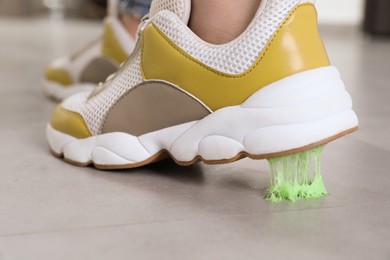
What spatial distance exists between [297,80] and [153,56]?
0.25 metres

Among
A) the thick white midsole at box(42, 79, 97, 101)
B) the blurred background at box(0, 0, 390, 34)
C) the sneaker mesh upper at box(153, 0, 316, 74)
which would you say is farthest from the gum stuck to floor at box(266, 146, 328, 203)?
the blurred background at box(0, 0, 390, 34)

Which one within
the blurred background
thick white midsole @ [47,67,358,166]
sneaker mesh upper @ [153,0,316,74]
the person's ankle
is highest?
sneaker mesh upper @ [153,0,316,74]

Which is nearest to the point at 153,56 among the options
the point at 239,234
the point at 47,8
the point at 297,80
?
the point at 297,80

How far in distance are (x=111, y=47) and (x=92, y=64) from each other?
0.09 metres

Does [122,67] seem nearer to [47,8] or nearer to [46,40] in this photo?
[46,40]

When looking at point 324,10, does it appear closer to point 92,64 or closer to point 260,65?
point 92,64

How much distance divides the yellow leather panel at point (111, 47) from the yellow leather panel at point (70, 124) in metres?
0.51

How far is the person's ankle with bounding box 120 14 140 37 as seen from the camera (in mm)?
1752

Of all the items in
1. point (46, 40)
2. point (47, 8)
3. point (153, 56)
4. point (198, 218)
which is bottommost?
point (47, 8)

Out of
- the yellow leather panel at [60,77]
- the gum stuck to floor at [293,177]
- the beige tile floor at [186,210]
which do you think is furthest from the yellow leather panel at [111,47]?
the gum stuck to floor at [293,177]

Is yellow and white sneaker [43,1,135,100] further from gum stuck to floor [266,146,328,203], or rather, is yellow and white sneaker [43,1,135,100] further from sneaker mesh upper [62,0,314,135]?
gum stuck to floor [266,146,328,203]

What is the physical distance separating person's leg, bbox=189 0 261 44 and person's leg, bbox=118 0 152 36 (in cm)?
75

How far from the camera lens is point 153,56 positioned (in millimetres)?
1052

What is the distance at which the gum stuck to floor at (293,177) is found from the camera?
0.94m
